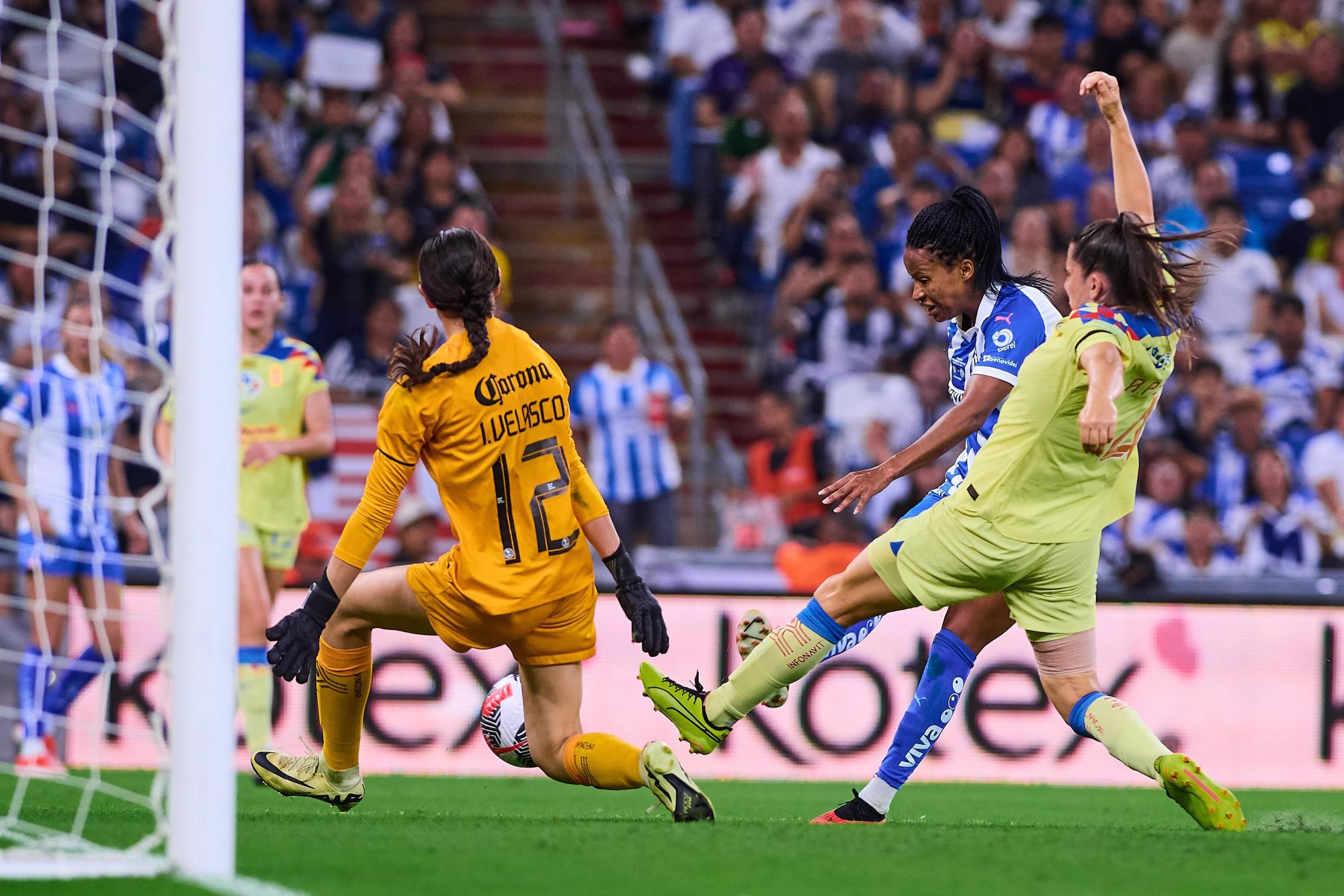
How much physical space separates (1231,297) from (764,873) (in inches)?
401

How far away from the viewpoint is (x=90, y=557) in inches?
316

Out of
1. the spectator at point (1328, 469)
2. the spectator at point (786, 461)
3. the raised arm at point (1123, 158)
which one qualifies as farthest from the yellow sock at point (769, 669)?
the spectator at point (1328, 469)

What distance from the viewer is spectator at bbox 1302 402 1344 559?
38.2ft

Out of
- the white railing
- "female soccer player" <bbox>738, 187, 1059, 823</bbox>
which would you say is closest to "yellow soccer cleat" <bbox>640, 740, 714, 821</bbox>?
"female soccer player" <bbox>738, 187, 1059, 823</bbox>

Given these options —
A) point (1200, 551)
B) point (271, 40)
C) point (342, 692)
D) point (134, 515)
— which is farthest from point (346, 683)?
point (271, 40)

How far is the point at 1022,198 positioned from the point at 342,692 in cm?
909

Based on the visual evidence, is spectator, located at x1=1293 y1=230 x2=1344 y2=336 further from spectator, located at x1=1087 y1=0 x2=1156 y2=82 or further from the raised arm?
the raised arm

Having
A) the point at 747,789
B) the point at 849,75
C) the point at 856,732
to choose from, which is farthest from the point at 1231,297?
the point at 747,789

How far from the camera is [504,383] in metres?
5.07

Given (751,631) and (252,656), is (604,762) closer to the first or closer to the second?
(751,631)

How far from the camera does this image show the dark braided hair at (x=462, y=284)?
5.06 meters

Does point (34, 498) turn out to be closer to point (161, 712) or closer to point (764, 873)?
point (161, 712)

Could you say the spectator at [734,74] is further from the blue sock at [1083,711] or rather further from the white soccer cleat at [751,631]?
the blue sock at [1083,711]

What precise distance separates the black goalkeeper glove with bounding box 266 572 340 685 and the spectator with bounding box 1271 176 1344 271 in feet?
34.5
